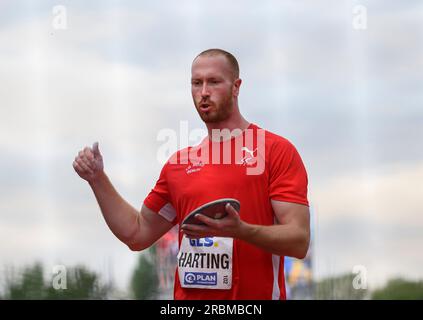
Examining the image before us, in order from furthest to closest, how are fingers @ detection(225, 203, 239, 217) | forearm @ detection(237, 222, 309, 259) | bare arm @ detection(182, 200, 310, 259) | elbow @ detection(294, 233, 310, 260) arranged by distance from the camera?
1. elbow @ detection(294, 233, 310, 260)
2. forearm @ detection(237, 222, 309, 259)
3. bare arm @ detection(182, 200, 310, 259)
4. fingers @ detection(225, 203, 239, 217)

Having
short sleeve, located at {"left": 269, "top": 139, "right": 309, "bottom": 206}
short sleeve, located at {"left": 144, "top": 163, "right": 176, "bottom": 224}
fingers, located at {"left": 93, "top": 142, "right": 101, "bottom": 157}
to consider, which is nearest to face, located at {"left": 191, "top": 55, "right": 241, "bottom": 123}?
short sleeve, located at {"left": 269, "top": 139, "right": 309, "bottom": 206}

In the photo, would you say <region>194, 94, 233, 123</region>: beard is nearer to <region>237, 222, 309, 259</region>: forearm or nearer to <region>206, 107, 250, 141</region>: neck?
<region>206, 107, 250, 141</region>: neck

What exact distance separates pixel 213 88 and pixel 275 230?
4.60 feet

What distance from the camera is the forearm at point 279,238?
7312 mm

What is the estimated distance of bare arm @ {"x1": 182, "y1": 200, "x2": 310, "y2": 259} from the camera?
6938 mm

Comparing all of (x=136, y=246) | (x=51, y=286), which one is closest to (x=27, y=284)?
(x=51, y=286)

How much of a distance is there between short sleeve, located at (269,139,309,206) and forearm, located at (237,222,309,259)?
303 millimetres

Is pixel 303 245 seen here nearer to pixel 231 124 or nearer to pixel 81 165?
pixel 231 124

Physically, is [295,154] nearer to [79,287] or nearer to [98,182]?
[98,182]

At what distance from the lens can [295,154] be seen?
26.5 ft

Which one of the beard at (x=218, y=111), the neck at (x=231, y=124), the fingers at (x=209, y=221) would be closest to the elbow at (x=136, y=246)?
the neck at (x=231, y=124)

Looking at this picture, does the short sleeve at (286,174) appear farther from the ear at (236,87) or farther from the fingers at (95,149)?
the fingers at (95,149)

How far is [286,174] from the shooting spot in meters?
7.90
